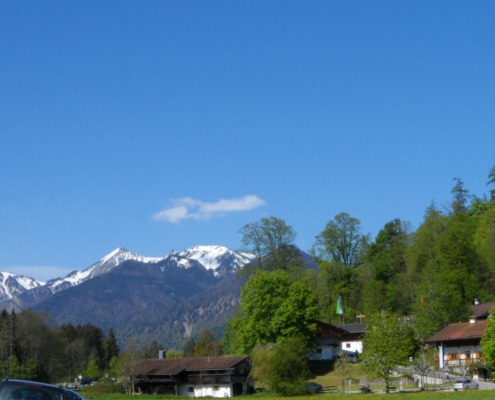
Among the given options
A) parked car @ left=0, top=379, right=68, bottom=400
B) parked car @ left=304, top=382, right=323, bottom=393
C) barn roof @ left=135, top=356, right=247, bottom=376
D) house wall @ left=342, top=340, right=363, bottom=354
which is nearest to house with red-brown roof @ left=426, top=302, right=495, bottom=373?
parked car @ left=304, top=382, right=323, bottom=393

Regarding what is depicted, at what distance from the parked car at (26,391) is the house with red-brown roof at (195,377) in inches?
2732

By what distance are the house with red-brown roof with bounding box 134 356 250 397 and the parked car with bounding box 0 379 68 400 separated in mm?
69405

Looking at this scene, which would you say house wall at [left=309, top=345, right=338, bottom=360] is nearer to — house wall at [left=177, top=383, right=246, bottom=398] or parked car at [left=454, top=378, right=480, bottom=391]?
house wall at [left=177, top=383, right=246, bottom=398]

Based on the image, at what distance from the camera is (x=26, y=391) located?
1706cm

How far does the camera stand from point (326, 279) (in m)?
115

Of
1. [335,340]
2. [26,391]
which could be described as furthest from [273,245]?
[26,391]

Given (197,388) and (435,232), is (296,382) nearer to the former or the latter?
(197,388)

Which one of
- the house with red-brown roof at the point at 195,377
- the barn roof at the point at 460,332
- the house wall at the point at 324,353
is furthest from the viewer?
the house wall at the point at 324,353

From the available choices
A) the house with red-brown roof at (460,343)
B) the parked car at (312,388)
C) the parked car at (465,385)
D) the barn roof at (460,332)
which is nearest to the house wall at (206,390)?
the parked car at (312,388)

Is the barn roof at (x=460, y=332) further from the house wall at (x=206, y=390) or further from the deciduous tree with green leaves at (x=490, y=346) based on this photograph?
the house wall at (x=206, y=390)

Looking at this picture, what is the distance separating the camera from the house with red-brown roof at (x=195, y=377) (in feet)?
287

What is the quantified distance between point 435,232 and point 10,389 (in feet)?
299

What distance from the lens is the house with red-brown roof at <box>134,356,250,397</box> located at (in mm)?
87375

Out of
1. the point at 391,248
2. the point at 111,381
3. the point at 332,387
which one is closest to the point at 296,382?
the point at 332,387
